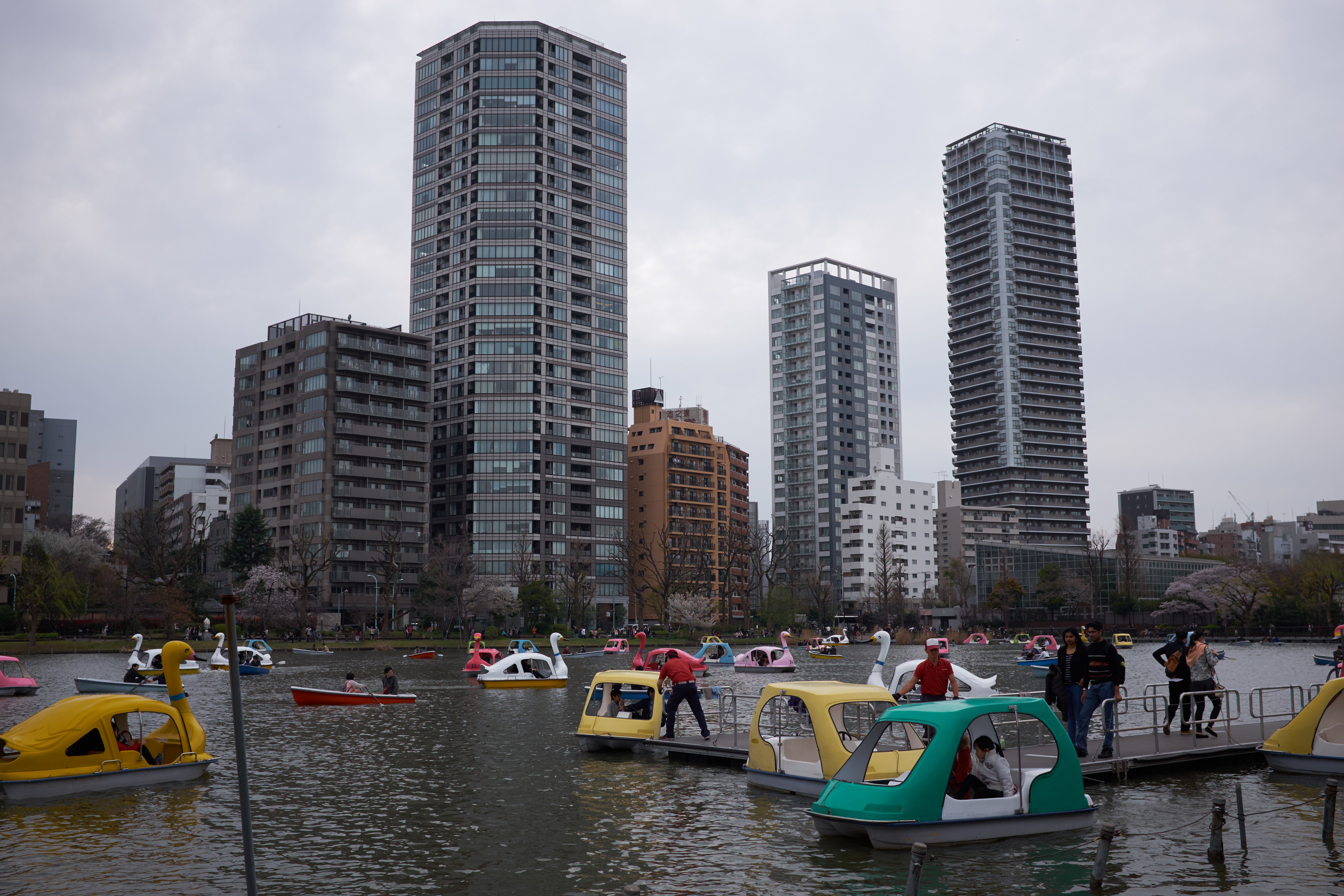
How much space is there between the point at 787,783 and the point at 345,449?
379 ft

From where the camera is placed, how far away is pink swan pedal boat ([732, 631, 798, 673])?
213 ft

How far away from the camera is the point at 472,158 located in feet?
509

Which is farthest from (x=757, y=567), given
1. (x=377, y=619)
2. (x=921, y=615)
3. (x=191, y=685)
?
(x=191, y=685)

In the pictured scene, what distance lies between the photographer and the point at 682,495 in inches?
6462

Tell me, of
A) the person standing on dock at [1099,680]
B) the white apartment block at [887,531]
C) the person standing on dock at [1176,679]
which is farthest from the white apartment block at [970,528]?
the person standing on dock at [1099,680]

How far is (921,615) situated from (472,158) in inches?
3770

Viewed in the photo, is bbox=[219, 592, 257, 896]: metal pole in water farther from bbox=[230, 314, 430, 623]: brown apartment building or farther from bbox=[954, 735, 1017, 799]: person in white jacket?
bbox=[230, 314, 430, 623]: brown apartment building

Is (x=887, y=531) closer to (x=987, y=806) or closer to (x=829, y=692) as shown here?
(x=829, y=692)

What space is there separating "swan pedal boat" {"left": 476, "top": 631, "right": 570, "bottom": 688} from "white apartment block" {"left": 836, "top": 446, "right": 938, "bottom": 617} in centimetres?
12268

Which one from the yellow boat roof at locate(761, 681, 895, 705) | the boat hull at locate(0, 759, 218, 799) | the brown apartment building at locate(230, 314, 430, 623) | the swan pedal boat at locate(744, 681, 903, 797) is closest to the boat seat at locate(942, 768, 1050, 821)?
the swan pedal boat at locate(744, 681, 903, 797)

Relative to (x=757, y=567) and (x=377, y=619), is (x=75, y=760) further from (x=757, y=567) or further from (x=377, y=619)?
(x=757, y=567)

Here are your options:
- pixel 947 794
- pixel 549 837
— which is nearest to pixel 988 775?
pixel 947 794

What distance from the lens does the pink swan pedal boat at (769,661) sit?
213 feet

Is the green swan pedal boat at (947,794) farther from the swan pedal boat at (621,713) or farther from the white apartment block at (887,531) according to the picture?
the white apartment block at (887,531)
